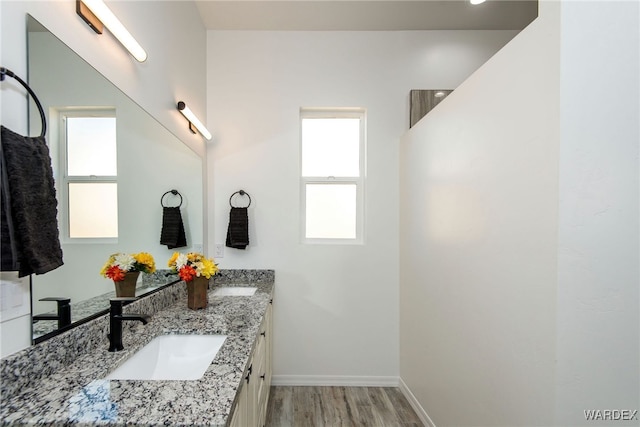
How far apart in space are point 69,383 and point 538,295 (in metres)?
1.58

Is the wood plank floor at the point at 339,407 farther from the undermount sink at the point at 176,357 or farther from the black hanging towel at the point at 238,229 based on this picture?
the black hanging towel at the point at 238,229

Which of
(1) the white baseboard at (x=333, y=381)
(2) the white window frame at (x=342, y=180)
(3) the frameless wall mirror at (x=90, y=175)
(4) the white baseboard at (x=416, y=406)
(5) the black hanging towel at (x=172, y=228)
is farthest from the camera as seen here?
(2) the white window frame at (x=342, y=180)

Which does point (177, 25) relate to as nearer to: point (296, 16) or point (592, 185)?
point (296, 16)

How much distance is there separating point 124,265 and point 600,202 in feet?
6.13

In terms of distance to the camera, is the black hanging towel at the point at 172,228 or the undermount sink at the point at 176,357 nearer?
the undermount sink at the point at 176,357

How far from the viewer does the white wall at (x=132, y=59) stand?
0.77m

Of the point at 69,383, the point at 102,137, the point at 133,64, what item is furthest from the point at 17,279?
the point at 133,64

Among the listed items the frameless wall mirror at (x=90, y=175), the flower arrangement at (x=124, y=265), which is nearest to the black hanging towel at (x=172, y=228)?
the frameless wall mirror at (x=90, y=175)

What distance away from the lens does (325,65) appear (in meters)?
2.45

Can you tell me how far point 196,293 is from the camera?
161 cm

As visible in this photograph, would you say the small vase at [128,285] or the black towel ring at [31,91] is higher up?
the black towel ring at [31,91]

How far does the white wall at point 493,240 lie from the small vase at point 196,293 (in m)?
1.45

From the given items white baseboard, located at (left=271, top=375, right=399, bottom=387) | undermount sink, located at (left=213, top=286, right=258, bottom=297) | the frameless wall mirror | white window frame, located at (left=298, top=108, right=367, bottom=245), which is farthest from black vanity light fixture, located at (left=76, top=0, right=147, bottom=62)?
white baseboard, located at (left=271, top=375, right=399, bottom=387)

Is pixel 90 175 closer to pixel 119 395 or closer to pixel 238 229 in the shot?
pixel 119 395
